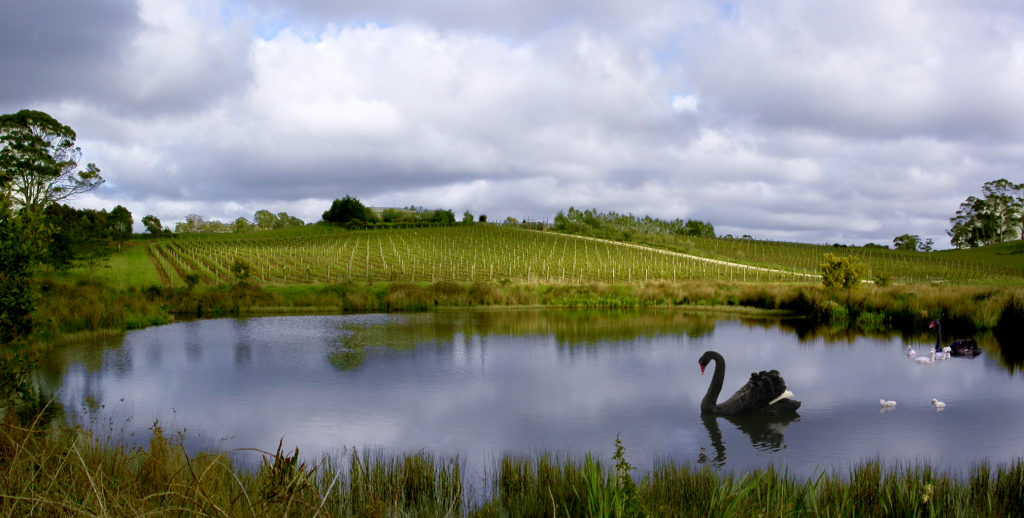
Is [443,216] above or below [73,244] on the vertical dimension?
above

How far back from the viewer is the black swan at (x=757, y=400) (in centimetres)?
970

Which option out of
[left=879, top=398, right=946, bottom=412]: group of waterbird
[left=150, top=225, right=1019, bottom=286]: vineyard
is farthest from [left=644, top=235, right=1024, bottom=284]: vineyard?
[left=879, top=398, right=946, bottom=412]: group of waterbird

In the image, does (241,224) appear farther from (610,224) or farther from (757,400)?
(757,400)

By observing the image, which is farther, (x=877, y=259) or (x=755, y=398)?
(x=877, y=259)

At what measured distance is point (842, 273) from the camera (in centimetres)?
2672

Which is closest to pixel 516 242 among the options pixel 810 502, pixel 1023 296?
pixel 1023 296

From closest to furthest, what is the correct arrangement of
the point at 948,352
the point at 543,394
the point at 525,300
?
the point at 543,394
the point at 948,352
the point at 525,300

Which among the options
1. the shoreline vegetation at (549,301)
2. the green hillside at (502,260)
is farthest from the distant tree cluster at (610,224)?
the shoreline vegetation at (549,301)

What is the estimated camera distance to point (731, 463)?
7773 millimetres

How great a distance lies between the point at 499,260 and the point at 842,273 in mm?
26411

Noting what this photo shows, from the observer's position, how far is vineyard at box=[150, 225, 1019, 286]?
40.6 meters

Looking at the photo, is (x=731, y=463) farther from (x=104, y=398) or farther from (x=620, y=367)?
(x=104, y=398)

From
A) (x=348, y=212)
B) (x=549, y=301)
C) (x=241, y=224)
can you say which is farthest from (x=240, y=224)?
(x=549, y=301)

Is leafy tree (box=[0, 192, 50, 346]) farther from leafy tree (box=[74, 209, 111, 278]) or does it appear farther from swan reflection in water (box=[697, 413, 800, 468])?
leafy tree (box=[74, 209, 111, 278])
